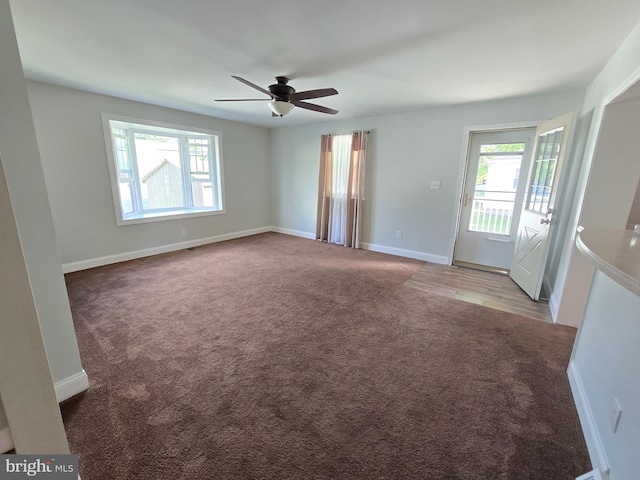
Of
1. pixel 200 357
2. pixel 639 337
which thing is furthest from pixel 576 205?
pixel 200 357

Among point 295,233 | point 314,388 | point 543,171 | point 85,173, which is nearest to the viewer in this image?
point 314,388

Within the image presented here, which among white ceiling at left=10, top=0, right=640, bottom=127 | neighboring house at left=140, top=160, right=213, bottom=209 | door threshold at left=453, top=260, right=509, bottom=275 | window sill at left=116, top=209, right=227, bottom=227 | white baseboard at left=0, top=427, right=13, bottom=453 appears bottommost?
door threshold at left=453, top=260, right=509, bottom=275

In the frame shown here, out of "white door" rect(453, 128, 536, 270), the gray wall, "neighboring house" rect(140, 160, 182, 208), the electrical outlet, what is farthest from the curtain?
the electrical outlet

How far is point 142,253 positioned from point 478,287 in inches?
197

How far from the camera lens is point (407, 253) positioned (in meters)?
4.69

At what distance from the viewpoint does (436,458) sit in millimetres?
1331

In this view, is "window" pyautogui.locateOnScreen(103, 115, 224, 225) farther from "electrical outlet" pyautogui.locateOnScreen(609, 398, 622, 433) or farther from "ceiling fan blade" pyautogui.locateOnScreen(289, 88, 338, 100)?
"electrical outlet" pyautogui.locateOnScreen(609, 398, 622, 433)

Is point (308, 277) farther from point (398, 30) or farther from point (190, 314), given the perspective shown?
point (398, 30)

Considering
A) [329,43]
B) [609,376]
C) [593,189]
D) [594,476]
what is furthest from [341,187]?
[594,476]

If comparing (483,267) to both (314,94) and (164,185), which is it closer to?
(314,94)

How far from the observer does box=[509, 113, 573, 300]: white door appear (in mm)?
2855

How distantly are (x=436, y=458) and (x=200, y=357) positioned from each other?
165cm

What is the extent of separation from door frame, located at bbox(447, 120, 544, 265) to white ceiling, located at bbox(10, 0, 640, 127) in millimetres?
415

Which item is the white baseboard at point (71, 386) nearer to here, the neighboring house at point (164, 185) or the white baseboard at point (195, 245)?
the white baseboard at point (195, 245)
